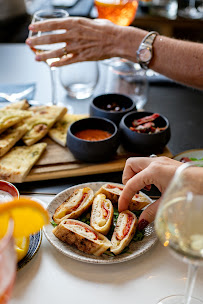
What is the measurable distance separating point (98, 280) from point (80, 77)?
4.19ft

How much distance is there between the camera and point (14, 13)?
4.09 m

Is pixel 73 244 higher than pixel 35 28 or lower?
lower

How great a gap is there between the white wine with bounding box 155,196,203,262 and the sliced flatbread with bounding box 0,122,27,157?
3.24 feet

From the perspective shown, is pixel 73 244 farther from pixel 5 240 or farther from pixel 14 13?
pixel 14 13

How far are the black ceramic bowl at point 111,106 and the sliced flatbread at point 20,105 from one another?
1.12 ft

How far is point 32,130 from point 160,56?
0.71m

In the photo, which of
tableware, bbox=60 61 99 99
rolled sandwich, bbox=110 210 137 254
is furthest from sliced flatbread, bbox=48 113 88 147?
rolled sandwich, bbox=110 210 137 254

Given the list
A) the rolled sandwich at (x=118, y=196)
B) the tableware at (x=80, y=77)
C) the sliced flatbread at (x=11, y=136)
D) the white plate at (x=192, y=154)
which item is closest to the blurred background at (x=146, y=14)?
the tableware at (x=80, y=77)

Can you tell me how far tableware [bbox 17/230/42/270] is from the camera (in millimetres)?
1071

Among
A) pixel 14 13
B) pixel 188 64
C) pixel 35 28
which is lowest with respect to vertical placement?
pixel 14 13

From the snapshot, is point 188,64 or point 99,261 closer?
point 99,261

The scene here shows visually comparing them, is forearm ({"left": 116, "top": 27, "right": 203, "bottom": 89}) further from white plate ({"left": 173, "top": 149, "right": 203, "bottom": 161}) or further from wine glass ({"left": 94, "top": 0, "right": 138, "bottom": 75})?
white plate ({"left": 173, "top": 149, "right": 203, "bottom": 161})

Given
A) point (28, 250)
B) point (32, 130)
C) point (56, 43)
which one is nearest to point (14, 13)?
point (56, 43)

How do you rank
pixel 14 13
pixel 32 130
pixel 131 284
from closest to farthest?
pixel 131 284, pixel 32 130, pixel 14 13
